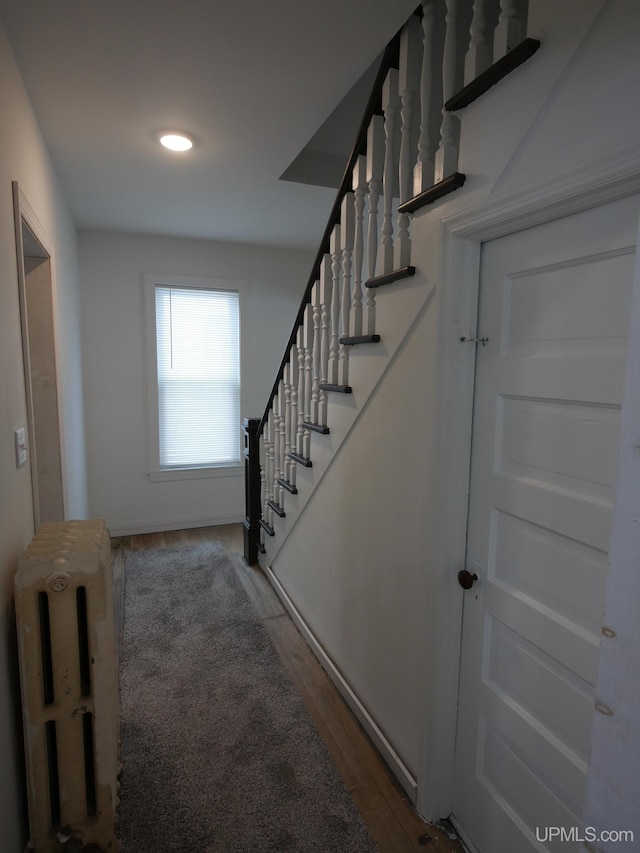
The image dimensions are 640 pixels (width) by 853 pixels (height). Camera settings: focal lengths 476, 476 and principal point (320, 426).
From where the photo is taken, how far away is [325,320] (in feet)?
7.51

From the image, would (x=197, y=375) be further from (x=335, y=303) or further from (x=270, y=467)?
(x=335, y=303)

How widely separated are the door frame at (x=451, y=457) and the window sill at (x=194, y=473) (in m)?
3.26

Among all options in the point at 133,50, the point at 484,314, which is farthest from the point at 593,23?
the point at 133,50

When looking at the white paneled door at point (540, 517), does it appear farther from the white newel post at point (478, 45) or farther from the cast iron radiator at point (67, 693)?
the cast iron radiator at point (67, 693)

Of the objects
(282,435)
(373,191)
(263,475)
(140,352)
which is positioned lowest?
(263,475)

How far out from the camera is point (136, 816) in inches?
63.1

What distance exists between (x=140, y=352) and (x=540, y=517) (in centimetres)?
373

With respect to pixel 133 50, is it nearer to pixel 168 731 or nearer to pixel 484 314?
pixel 484 314

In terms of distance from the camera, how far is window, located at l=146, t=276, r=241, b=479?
4215 mm

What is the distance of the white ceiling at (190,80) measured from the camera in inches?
59.9

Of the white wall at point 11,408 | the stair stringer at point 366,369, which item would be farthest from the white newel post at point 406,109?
the white wall at point 11,408

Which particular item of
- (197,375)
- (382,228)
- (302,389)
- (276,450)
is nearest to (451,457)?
(382,228)

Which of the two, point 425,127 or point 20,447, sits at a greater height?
point 425,127

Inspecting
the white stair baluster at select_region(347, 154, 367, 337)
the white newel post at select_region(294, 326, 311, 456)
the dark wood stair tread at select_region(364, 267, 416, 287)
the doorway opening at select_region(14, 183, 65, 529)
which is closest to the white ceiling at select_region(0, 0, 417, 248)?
the white stair baluster at select_region(347, 154, 367, 337)
